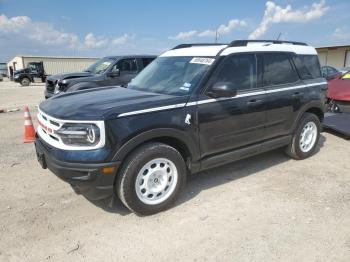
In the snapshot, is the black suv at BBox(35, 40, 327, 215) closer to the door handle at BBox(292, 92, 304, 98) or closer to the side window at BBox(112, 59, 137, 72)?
the door handle at BBox(292, 92, 304, 98)

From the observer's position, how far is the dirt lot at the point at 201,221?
117 inches

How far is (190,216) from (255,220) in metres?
0.72

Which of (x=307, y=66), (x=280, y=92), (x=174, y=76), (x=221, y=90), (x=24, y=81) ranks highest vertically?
(x=307, y=66)

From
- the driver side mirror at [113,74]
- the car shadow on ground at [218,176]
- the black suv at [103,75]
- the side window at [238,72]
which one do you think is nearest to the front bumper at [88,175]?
the car shadow on ground at [218,176]

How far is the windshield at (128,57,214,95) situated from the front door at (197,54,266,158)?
7.9 inches

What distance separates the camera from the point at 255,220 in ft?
11.6

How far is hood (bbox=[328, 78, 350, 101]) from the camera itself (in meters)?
7.90

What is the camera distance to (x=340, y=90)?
824 cm

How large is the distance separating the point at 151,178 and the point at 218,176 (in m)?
1.47

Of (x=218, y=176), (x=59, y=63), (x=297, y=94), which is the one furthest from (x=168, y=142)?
(x=59, y=63)

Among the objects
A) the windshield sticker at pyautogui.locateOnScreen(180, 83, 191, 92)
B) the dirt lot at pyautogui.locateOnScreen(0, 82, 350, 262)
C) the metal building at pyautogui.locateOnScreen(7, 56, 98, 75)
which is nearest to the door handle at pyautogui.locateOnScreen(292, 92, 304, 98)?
the dirt lot at pyautogui.locateOnScreen(0, 82, 350, 262)

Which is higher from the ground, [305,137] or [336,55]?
[336,55]

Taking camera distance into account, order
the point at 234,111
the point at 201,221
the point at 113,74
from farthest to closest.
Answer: the point at 113,74, the point at 234,111, the point at 201,221

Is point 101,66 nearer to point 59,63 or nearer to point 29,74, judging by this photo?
point 29,74
